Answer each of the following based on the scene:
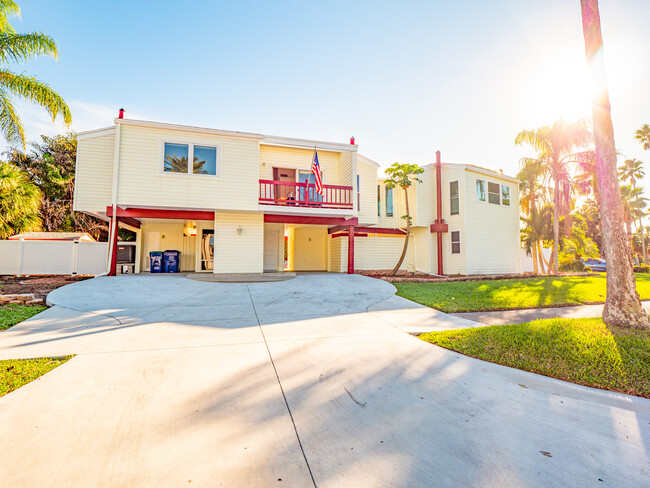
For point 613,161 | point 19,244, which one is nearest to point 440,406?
point 613,161

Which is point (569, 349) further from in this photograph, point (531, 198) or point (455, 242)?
point (531, 198)

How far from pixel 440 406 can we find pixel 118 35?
42.0 feet

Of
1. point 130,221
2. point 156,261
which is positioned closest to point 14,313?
point 130,221

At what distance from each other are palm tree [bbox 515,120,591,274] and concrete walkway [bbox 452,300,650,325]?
11.5 meters

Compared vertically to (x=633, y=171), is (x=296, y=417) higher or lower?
lower

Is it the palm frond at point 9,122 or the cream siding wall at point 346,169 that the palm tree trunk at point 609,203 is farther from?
the palm frond at point 9,122

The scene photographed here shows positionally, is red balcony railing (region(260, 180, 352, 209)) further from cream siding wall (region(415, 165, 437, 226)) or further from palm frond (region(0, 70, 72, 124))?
palm frond (region(0, 70, 72, 124))

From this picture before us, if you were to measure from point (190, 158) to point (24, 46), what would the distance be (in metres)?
6.96

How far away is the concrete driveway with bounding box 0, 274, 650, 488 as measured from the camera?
1.80 m

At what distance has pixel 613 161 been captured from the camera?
5289mm

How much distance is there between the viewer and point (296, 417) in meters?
2.41

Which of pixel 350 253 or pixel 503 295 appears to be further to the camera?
pixel 350 253

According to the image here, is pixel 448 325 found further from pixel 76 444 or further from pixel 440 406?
pixel 76 444

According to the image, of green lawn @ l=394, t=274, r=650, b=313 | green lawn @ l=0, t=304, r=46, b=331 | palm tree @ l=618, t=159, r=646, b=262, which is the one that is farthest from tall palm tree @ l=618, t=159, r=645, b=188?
green lawn @ l=0, t=304, r=46, b=331
